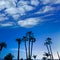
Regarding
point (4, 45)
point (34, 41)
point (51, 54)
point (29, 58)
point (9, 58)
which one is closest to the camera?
point (9, 58)

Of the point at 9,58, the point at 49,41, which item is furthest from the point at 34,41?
the point at 9,58

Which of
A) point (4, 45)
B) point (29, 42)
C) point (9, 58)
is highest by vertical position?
point (29, 42)

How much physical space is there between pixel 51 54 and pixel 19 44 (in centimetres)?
2053

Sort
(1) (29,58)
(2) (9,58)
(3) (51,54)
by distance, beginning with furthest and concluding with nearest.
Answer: (3) (51,54)
(1) (29,58)
(2) (9,58)

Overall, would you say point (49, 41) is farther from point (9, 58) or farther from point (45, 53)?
point (9, 58)

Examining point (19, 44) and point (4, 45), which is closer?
point (4, 45)

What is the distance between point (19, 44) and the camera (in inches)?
2771

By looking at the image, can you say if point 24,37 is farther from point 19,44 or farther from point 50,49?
point 50,49

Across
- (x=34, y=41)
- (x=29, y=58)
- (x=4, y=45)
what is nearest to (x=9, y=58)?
(x=4, y=45)

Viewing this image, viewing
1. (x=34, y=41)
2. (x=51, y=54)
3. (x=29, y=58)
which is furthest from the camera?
(x=51, y=54)

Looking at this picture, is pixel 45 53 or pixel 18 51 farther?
pixel 45 53

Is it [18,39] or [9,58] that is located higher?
[18,39]

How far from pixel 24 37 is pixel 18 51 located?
6.66m

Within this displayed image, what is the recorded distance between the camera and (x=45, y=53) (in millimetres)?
84312
